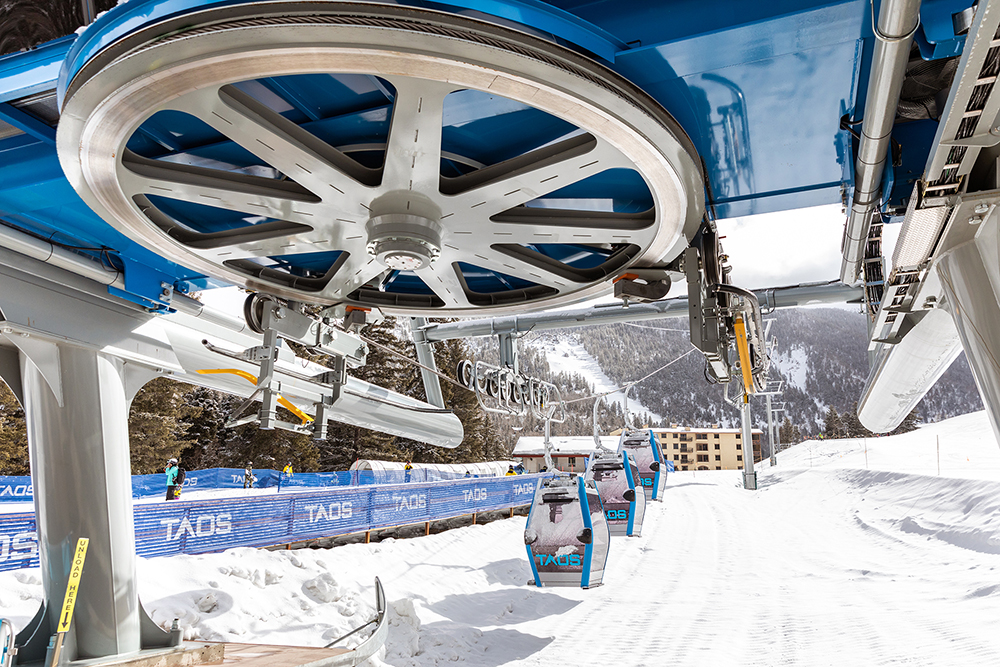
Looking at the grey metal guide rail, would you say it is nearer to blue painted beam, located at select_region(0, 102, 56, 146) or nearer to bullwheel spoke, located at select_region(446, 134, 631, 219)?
bullwheel spoke, located at select_region(446, 134, 631, 219)

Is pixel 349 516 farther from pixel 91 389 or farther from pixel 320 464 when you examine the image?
pixel 320 464

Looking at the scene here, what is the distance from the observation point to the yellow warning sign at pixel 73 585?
177 inches

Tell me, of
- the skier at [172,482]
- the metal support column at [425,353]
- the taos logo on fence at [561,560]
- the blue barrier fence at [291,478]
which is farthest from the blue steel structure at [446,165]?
the blue barrier fence at [291,478]

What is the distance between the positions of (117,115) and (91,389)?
9.80 feet

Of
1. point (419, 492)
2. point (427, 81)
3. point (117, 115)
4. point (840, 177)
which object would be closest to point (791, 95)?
point (840, 177)

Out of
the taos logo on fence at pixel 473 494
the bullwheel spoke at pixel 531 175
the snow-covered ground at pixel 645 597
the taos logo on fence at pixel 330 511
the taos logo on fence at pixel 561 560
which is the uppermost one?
the bullwheel spoke at pixel 531 175

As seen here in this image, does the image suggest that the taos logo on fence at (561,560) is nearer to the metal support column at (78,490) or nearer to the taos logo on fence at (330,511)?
the taos logo on fence at (330,511)

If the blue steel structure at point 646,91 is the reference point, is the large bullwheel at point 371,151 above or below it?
below

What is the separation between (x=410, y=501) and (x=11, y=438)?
19.5m

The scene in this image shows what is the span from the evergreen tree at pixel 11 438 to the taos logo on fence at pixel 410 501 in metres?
18.2

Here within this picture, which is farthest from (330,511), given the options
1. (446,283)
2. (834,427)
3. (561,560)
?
(834,427)

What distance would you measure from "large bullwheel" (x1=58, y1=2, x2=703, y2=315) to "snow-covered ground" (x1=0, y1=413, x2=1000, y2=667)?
5.73 metres

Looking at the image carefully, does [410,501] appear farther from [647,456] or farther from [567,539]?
[567,539]

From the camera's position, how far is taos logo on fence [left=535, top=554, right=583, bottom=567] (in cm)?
1077
